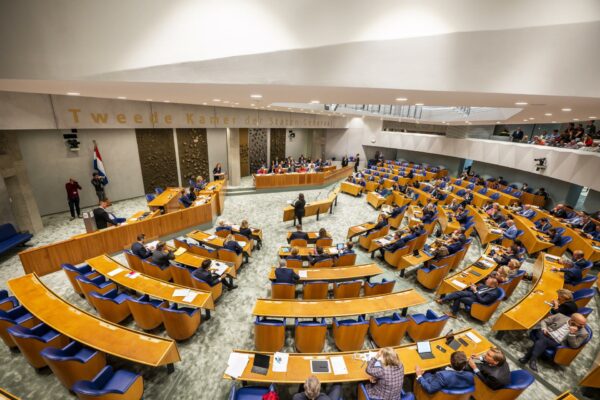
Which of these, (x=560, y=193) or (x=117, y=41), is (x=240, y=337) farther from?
(x=560, y=193)

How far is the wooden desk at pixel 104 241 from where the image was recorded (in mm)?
6234

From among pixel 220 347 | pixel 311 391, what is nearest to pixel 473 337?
pixel 311 391

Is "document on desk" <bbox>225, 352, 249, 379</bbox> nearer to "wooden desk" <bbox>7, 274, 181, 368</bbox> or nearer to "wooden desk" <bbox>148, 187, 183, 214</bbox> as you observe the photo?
"wooden desk" <bbox>7, 274, 181, 368</bbox>

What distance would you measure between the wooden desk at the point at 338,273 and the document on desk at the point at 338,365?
2127 mm

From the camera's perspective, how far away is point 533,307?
516 cm

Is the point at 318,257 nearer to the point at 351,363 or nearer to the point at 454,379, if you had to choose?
the point at 351,363

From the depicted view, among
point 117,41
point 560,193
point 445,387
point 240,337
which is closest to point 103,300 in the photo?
point 240,337

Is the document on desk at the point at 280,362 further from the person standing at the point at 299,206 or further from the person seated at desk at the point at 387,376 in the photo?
the person standing at the point at 299,206

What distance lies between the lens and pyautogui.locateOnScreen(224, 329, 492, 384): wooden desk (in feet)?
11.1

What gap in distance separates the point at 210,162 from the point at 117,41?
12.5m

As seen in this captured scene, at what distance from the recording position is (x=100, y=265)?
19.1ft

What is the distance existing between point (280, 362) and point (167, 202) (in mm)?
8328

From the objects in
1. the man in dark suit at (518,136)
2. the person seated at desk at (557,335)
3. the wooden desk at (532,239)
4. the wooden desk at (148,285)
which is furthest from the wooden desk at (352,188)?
the wooden desk at (148,285)

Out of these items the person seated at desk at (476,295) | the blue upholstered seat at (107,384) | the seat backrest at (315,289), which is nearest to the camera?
the blue upholstered seat at (107,384)
